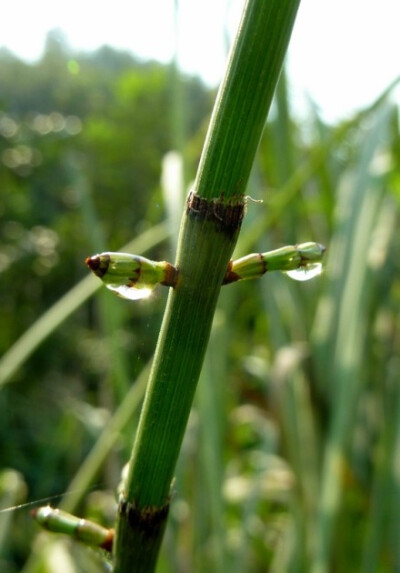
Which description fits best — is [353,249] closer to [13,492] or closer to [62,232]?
[13,492]

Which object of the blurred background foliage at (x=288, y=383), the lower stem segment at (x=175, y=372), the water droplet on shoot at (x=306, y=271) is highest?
the blurred background foliage at (x=288, y=383)

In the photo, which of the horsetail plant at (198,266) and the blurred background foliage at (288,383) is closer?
the horsetail plant at (198,266)

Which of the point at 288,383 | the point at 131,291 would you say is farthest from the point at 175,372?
the point at 288,383

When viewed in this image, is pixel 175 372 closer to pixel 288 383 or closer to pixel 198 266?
pixel 198 266

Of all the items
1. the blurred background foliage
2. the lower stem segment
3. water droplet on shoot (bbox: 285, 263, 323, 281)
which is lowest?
the lower stem segment

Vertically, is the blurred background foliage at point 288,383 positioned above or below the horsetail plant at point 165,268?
above

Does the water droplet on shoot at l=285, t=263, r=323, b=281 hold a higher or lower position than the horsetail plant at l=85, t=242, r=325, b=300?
higher

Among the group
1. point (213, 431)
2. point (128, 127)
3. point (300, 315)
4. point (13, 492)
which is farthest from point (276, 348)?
point (128, 127)

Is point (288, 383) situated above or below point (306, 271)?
above
